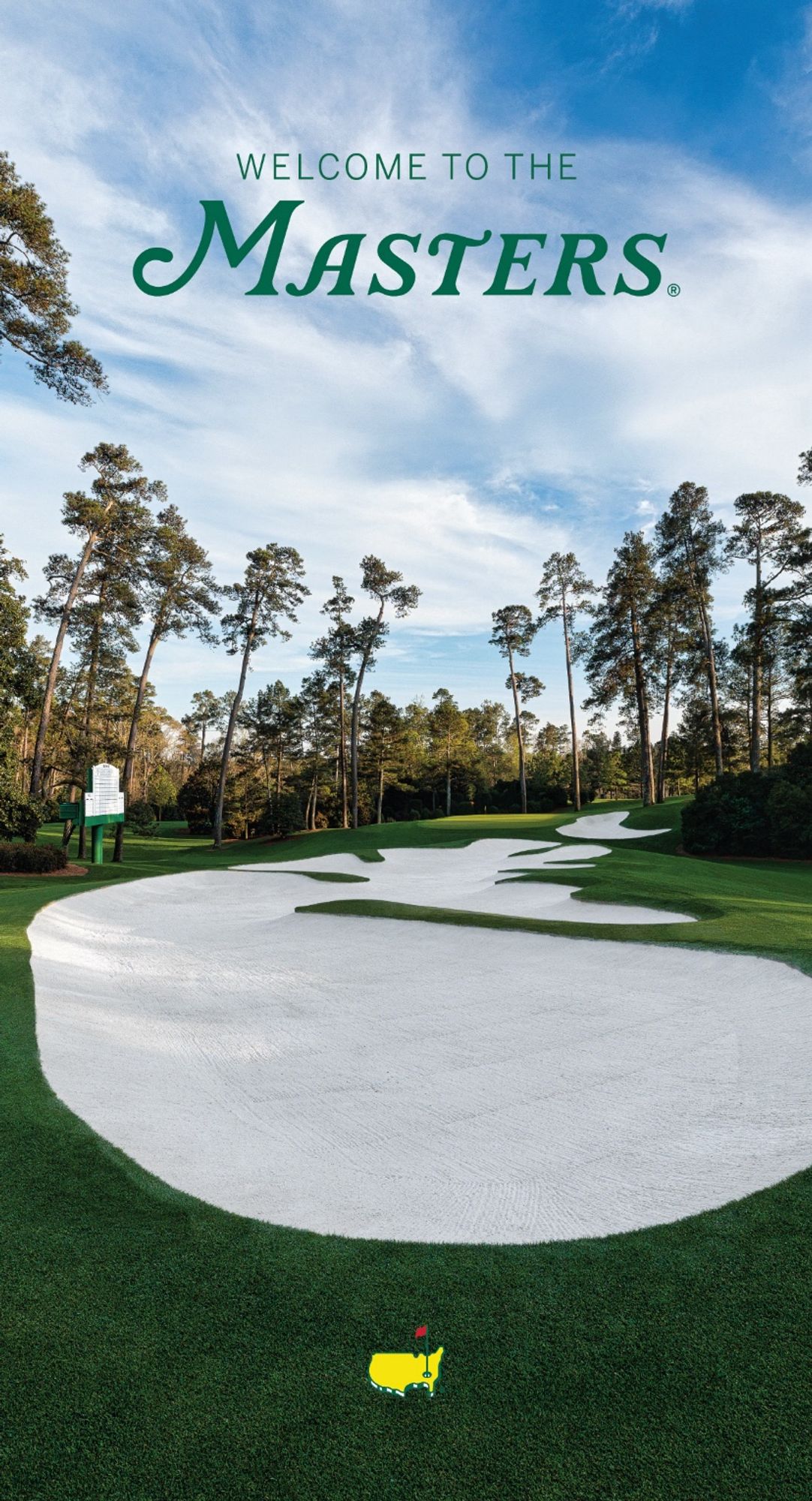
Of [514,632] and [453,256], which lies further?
[514,632]

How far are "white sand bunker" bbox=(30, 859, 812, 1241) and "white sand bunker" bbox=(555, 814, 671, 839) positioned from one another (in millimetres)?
15212

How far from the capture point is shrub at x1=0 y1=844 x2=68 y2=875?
1822 centimetres

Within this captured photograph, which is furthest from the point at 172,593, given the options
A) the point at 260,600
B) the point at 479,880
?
the point at 479,880

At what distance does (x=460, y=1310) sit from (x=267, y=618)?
28.0 metres

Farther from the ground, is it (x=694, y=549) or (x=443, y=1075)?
(x=694, y=549)

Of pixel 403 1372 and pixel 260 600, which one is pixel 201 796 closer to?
pixel 260 600

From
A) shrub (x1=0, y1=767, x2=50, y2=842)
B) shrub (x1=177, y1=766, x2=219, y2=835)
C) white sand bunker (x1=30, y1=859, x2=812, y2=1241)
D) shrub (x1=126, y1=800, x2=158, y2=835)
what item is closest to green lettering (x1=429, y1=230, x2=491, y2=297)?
white sand bunker (x1=30, y1=859, x2=812, y2=1241)

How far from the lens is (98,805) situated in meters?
19.2

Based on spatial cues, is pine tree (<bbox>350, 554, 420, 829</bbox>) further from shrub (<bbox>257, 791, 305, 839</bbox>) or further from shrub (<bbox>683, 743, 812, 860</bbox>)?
shrub (<bbox>683, 743, 812, 860</bbox>)

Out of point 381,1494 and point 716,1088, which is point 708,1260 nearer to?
point 381,1494

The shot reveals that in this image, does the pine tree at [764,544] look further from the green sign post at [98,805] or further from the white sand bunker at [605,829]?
the green sign post at [98,805]

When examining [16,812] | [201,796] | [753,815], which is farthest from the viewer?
[201,796]

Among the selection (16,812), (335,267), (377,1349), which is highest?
(335,267)

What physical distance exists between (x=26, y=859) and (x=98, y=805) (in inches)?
90.6
